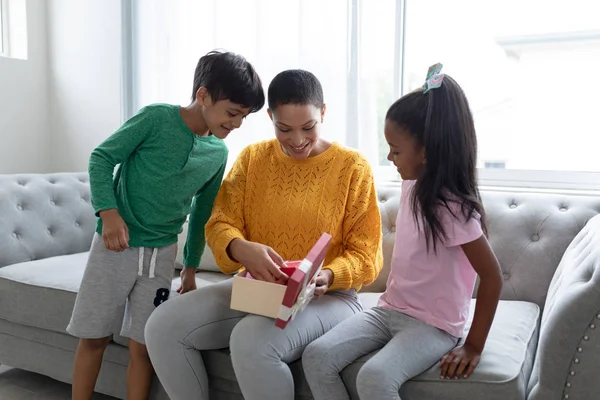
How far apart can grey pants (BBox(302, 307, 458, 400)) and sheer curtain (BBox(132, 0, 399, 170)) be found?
3.53 ft

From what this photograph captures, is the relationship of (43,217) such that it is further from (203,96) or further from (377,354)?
(377,354)

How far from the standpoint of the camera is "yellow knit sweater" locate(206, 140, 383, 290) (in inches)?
64.7

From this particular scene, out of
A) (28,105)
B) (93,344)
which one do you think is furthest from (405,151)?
(28,105)

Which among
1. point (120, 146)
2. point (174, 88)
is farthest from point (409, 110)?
point (174, 88)

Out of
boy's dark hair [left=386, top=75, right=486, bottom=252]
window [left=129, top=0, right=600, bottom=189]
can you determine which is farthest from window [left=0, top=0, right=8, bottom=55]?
boy's dark hair [left=386, top=75, right=486, bottom=252]

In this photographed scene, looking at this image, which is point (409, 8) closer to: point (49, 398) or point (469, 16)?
point (469, 16)

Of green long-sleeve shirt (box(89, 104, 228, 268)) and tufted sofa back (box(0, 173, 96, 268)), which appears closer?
green long-sleeve shirt (box(89, 104, 228, 268))

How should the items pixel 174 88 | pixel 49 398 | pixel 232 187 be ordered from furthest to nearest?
pixel 174 88
pixel 49 398
pixel 232 187

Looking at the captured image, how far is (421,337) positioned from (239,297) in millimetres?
427

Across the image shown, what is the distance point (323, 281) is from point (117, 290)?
59 cm

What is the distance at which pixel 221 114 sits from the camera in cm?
161

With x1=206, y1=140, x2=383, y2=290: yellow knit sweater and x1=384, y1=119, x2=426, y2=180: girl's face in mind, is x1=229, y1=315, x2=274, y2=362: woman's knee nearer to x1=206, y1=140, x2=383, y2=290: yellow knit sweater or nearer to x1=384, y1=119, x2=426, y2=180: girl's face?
x1=206, y1=140, x2=383, y2=290: yellow knit sweater

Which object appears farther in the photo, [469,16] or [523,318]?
[469,16]

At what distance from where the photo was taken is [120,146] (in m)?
1.61
